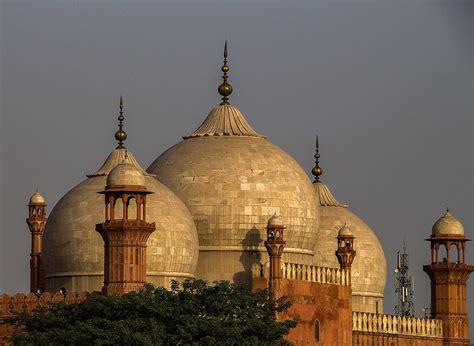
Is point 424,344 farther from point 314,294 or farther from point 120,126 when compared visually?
point 120,126

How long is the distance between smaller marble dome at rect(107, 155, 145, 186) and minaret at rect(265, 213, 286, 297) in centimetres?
442

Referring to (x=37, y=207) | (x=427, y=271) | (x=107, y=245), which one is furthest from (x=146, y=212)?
(x=427, y=271)

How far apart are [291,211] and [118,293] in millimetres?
9595

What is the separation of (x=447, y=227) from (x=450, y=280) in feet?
5.93

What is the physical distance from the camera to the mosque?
206 ft

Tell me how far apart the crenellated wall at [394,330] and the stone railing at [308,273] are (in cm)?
206

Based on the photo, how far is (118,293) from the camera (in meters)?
61.1

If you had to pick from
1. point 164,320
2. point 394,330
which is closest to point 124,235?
point 164,320

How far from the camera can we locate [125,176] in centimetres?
6275

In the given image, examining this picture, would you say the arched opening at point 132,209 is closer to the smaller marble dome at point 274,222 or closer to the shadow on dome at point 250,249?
the smaller marble dome at point 274,222

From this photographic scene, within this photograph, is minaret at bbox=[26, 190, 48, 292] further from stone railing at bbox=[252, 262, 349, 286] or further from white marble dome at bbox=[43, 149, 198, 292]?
stone railing at bbox=[252, 262, 349, 286]

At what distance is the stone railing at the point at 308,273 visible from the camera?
66062mm

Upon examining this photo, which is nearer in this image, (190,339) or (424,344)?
(190,339)

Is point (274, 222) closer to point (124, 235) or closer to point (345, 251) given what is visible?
point (345, 251)
